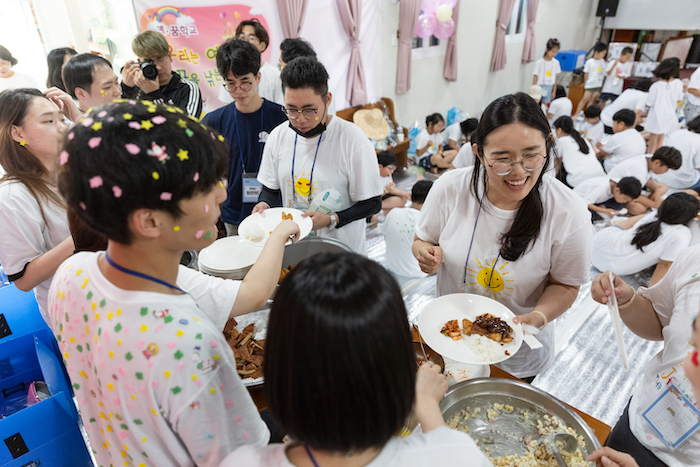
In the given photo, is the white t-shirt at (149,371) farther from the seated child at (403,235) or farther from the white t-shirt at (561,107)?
the white t-shirt at (561,107)

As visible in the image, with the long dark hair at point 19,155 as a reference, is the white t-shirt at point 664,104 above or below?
below

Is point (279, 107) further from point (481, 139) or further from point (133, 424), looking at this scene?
point (133, 424)

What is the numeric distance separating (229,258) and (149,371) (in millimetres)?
1124

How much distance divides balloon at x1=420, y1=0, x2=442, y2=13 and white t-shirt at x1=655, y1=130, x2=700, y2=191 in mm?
3753

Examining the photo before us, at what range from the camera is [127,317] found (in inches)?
29.1

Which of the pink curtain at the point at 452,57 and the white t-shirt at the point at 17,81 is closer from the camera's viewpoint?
the white t-shirt at the point at 17,81

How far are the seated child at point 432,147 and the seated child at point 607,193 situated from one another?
1.88 metres

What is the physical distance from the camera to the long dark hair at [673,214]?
3.13 m

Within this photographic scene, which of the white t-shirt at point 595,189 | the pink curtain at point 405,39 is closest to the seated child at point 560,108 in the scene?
the pink curtain at point 405,39

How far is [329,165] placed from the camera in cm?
209

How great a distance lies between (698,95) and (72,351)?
8404 mm

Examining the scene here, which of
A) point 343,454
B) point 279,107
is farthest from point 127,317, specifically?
point 279,107


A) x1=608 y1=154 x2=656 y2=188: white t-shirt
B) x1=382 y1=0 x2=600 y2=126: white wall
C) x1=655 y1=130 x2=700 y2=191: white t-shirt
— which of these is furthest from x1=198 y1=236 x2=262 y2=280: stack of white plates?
x1=655 y1=130 x2=700 y2=191: white t-shirt

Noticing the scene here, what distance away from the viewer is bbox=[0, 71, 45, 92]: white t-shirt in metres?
3.43
